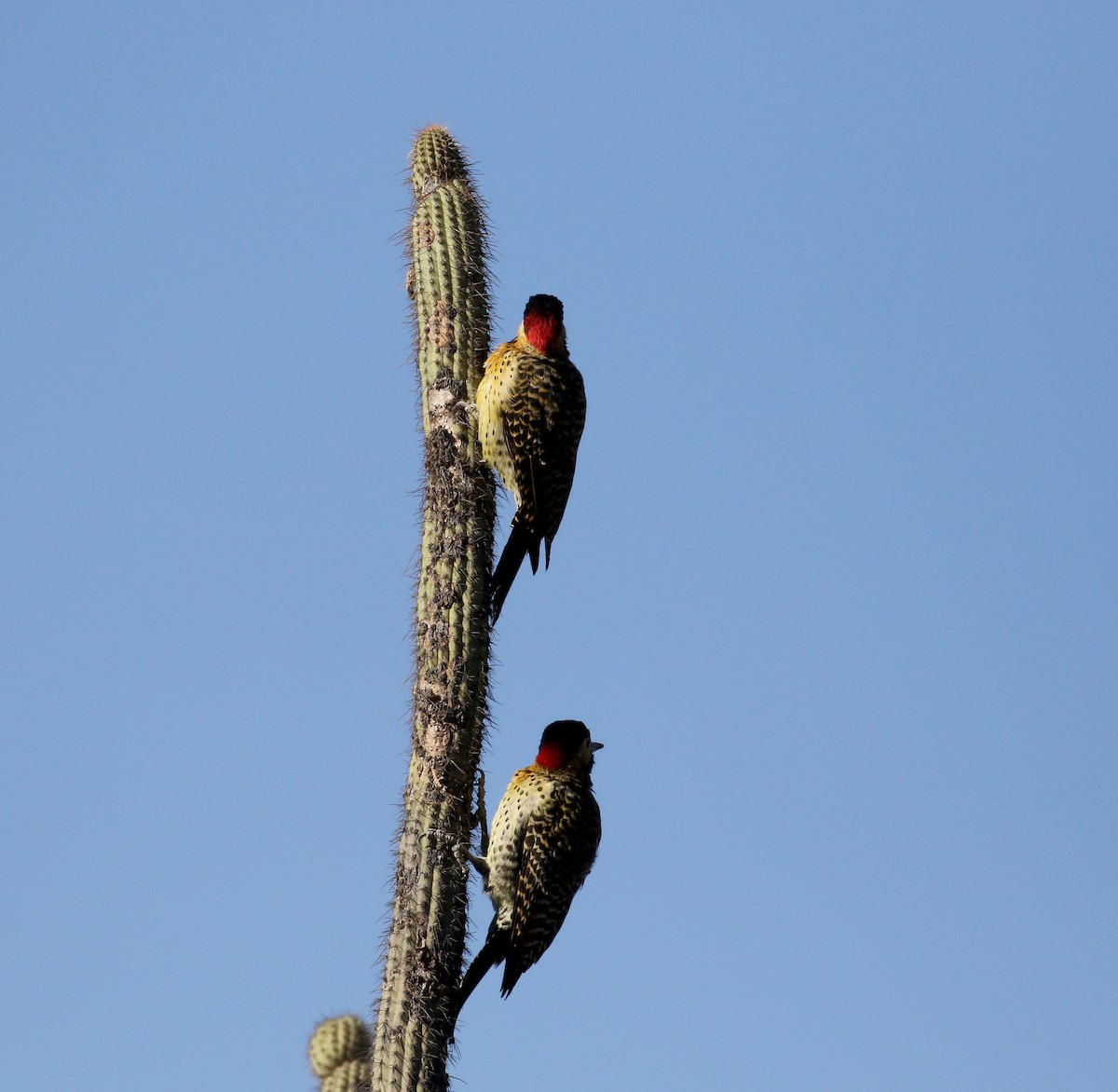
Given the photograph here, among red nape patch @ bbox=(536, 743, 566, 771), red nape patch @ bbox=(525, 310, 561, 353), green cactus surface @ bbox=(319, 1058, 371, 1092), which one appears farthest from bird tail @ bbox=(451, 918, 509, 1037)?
red nape patch @ bbox=(525, 310, 561, 353)

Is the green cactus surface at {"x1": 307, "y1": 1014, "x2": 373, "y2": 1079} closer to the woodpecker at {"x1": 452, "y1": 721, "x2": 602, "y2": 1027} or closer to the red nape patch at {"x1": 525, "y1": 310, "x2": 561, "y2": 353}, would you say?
the woodpecker at {"x1": 452, "y1": 721, "x2": 602, "y2": 1027}

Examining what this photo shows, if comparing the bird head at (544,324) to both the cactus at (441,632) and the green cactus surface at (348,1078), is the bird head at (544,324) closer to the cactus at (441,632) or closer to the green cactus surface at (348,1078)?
the cactus at (441,632)

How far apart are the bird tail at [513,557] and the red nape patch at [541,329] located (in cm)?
71

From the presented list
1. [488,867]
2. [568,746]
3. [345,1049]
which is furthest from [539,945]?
[345,1049]

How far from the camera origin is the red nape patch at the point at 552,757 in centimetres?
Answer: 680

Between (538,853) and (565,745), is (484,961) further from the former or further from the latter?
(565,745)

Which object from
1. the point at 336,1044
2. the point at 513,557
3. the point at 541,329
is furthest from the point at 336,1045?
the point at 541,329

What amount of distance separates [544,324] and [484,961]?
8.19 feet

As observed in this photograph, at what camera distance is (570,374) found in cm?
666

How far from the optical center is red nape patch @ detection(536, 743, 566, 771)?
6.80 meters

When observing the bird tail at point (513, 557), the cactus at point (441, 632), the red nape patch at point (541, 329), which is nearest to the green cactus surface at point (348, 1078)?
the cactus at point (441, 632)

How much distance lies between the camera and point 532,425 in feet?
20.7

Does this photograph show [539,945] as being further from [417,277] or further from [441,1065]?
[417,277]

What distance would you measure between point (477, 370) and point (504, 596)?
886 millimetres
